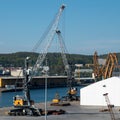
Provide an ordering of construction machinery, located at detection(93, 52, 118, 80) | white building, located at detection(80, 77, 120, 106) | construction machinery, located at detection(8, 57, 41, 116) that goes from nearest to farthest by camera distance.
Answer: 1. construction machinery, located at detection(8, 57, 41, 116)
2. white building, located at detection(80, 77, 120, 106)
3. construction machinery, located at detection(93, 52, 118, 80)

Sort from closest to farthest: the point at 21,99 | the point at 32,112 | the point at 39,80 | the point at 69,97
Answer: the point at 32,112, the point at 21,99, the point at 69,97, the point at 39,80

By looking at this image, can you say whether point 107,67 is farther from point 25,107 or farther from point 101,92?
point 25,107

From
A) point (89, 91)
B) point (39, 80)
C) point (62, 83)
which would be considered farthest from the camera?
point (62, 83)

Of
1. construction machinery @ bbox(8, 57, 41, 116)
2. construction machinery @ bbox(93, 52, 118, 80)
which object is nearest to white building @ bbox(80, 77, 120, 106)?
construction machinery @ bbox(8, 57, 41, 116)

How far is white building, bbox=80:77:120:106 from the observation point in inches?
2202

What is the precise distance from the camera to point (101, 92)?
57062mm

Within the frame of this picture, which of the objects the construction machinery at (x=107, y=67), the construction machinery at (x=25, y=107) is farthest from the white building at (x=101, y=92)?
the construction machinery at (x=107, y=67)

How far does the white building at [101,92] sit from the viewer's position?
5594 cm

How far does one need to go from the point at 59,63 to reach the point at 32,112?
487 feet

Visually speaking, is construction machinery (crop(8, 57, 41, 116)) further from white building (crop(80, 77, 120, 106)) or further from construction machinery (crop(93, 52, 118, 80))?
construction machinery (crop(93, 52, 118, 80))

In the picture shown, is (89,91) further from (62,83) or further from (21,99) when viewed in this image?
(62,83)

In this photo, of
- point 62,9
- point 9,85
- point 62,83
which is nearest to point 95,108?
point 62,9

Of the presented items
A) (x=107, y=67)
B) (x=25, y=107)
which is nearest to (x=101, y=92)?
(x=25, y=107)

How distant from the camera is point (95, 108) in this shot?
54406 millimetres
